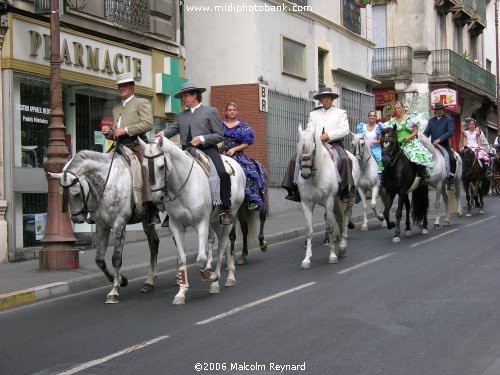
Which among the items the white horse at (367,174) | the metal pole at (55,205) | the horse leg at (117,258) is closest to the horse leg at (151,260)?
the horse leg at (117,258)

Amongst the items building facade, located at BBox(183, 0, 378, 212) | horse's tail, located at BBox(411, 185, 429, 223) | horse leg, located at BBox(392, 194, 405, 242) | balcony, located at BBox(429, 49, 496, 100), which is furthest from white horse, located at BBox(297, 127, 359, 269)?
balcony, located at BBox(429, 49, 496, 100)

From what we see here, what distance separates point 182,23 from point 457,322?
14.3 metres

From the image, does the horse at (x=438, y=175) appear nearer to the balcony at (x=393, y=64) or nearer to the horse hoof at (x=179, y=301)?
the horse hoof at (x=179, y=301)

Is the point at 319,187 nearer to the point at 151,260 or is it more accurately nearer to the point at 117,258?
the point at 151,260

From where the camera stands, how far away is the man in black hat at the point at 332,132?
1300 cm

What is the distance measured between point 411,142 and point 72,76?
6.74m

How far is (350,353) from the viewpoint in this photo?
7.04 meters

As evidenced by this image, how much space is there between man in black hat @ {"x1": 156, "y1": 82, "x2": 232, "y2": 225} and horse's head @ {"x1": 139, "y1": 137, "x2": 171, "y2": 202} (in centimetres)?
121

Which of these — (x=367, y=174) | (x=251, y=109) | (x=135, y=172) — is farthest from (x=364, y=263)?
(x=251, y=109)

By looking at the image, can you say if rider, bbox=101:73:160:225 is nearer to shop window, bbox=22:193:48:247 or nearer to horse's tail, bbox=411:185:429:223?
shop window, bbox=22:193:48:247

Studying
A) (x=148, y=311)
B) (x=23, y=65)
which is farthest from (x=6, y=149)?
(x=148, y=311)

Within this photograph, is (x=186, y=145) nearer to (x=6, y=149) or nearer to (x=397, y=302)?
(x=397, y=302)

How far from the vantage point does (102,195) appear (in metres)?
10.3

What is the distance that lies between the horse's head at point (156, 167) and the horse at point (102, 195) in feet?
3.18
